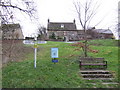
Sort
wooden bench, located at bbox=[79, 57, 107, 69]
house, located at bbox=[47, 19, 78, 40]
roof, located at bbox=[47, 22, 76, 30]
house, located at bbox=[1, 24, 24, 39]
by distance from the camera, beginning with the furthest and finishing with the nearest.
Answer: roof, located at bbox=[47, 22, 76, 30] → house, located at bbox=[47, 19, 78, 40] → house, located at bbox=[1, 24, 24, 39] → wooden bench, located at bbox=[79, 57, 107, 69]

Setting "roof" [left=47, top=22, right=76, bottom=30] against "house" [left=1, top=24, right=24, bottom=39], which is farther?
"roof" [left=47, top=22, right=76, bottom=30]

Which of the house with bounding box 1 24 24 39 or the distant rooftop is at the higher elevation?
the distant rooftop

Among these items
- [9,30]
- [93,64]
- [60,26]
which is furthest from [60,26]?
[93,64]

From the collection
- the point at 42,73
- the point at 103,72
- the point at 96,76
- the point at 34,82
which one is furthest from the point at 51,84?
the point at 103,72

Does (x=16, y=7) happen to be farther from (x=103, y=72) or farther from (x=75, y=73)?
(x=103, y=72)

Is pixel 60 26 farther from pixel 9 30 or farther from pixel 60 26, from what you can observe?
pixel 9 30

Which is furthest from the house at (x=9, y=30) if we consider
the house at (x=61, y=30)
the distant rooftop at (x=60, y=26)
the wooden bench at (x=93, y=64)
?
the distant rooftop at (x=60, y=26)

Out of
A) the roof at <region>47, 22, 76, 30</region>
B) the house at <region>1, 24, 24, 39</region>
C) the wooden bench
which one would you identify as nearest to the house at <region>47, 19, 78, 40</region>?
the roof at <region>47, 22, 76, 30</region>

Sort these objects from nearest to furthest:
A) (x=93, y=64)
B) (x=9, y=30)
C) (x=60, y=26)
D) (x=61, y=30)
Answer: (x=93, y=64), (x=9, y=30), (x=61, y=30), (x=60, y=26)

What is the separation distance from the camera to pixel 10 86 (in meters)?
4.35

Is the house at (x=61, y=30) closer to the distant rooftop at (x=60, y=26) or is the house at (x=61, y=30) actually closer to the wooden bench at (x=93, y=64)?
the distant rooftop at (x=60, y=26)

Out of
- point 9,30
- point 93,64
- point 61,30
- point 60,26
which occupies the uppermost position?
point 60,26

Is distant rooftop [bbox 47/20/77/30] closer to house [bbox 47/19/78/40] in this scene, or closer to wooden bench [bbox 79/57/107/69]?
house [bbox 47/19/78/40]

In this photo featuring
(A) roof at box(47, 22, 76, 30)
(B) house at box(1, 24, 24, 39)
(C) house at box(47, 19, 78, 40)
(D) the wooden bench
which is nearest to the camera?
(D) the wooden bench
